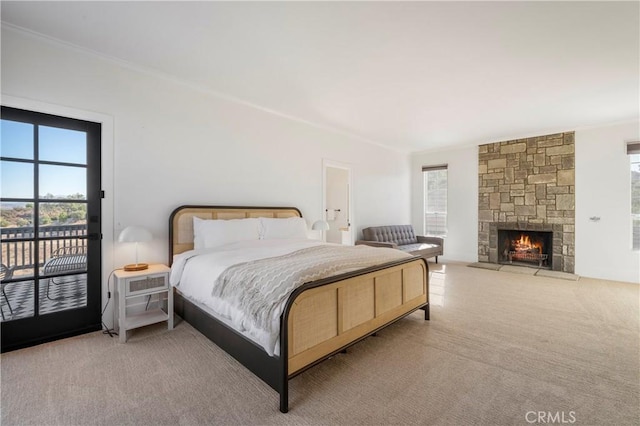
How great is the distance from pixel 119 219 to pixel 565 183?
7238 mm

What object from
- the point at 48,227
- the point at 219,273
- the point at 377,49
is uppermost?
the point at 377,49

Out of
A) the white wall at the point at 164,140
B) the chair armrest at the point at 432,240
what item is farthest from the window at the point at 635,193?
the white wall at the point at 164,140

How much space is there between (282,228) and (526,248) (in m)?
5.38

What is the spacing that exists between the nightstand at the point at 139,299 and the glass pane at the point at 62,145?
1211mm

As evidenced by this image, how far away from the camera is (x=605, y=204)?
5.03 metres

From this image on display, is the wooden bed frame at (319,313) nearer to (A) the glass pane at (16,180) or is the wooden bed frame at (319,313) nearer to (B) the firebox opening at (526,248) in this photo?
(A) the glass pane at (16,180)

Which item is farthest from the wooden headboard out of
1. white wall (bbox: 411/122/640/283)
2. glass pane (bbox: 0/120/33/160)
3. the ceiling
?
white wall (bbox: 411/122/640/283)

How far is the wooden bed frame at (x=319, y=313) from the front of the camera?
1.83 metres

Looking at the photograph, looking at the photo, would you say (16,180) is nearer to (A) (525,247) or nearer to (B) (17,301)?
(B) (17,301)

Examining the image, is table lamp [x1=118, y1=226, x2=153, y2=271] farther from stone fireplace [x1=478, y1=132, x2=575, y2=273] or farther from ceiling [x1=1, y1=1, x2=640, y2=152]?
stone fireplace [x1=478, y1=132, x2=575, y2=273]

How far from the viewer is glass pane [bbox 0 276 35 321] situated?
2488 mm

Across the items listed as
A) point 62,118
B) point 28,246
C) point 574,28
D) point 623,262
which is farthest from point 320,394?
point 623,262

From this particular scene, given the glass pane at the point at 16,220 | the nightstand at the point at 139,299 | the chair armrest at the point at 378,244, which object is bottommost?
the nightstand at the point at 139,299

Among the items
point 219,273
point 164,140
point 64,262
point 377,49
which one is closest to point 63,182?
point 64,262
